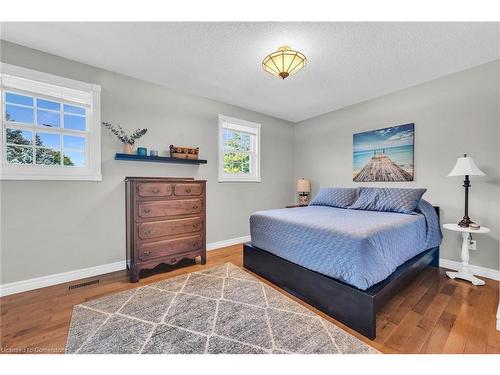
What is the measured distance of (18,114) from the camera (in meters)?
2.21

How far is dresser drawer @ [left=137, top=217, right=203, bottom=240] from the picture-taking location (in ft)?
8.06

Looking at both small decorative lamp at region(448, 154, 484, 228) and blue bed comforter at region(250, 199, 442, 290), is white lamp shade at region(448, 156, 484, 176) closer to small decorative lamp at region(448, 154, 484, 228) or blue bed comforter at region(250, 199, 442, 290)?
small decorative lamp at region(448, 154, 484, 228)

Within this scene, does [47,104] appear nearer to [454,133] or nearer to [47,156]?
[47,156]

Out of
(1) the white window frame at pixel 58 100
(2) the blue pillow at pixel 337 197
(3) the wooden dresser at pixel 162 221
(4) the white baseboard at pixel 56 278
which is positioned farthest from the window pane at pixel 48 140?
(2) the blue pillow at pixel 337 197

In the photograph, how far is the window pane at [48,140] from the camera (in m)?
2.32

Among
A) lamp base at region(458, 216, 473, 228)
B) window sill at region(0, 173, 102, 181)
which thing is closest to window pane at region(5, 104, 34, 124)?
window sill at region(0, 173, 102, 181)

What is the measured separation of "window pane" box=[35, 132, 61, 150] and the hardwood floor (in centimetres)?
153

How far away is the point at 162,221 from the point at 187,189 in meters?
0.50

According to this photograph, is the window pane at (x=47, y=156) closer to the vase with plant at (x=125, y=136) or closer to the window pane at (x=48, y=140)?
the window pane at (x=48, y=140)

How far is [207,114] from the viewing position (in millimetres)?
3537

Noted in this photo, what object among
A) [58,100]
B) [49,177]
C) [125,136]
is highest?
[58,100]

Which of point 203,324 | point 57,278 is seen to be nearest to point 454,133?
point 203,324
